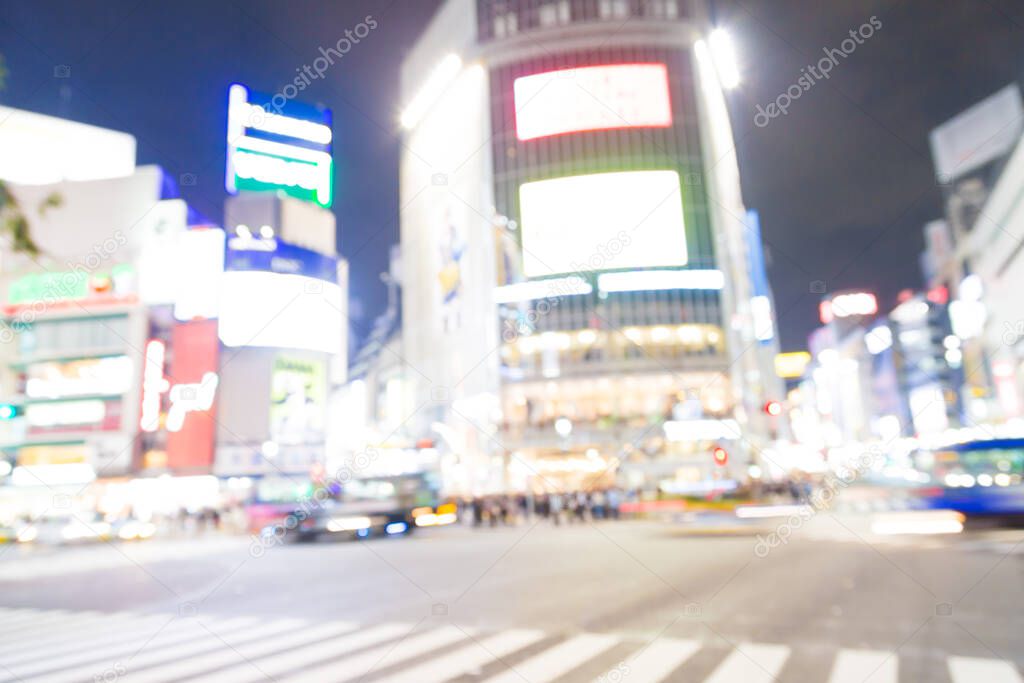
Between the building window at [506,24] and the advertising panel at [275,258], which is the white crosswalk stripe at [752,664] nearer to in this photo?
the advertising panel at [275,258]

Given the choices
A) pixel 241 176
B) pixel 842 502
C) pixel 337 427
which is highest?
pixel 241 176

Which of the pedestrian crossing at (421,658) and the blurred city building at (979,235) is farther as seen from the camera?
the blurred city building at (979,235)

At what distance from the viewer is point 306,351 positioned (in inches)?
2172

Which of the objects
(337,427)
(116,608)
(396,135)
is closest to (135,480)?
(337,427)

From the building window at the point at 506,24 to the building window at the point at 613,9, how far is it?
7.72m

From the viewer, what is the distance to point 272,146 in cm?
3978

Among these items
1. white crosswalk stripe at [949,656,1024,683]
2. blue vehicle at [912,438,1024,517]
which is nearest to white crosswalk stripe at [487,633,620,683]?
white crosswalk stripe at [949,656,1024,683]

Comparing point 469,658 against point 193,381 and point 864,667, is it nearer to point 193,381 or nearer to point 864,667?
point 864,667

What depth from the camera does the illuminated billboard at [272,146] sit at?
128ft

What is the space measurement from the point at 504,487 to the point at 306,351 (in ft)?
62.3

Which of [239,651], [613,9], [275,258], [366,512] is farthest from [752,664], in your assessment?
[613,9]

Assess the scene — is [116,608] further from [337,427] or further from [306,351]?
[337,427]

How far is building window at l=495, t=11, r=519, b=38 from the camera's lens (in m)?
64.2

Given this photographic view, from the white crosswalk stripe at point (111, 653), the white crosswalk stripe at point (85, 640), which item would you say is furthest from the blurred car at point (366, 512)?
the white crosswalk stripe at point (111, 653)
